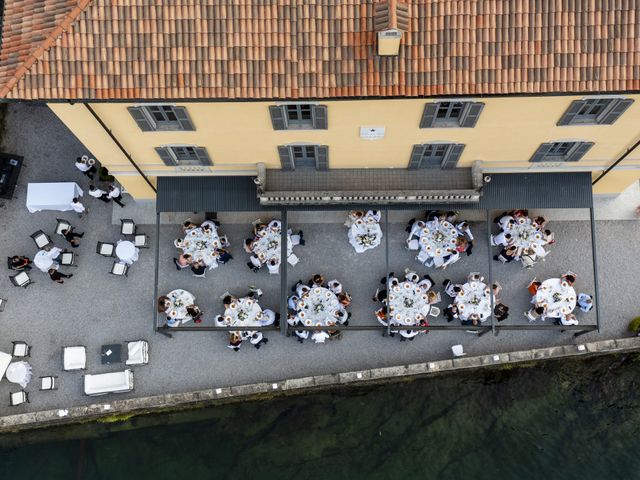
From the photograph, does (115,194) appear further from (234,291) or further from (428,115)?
(428,115)

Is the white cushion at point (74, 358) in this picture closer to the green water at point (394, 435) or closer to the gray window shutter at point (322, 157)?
the green water at point (394, 435)

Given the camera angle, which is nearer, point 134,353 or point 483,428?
point 134,353

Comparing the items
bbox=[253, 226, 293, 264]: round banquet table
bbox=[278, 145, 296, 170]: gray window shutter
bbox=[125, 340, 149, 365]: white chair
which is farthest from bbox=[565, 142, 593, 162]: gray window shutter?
bbox=[125, 340, 149, 365]: white chair

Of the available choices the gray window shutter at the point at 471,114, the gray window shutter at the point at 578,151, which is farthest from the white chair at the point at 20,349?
the gray window shutter at the point at 578,151

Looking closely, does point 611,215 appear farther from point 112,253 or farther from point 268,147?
point 112,253

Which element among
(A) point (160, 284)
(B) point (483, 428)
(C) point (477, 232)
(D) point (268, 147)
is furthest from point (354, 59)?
(B) point (483, 428)

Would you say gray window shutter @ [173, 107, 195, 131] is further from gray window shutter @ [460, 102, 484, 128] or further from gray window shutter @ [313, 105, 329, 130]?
gray window shutter @ [460, 102, 484, 128]
